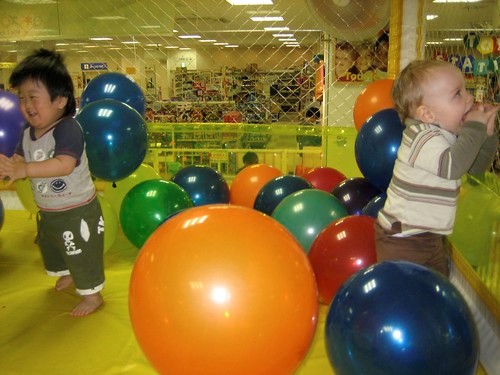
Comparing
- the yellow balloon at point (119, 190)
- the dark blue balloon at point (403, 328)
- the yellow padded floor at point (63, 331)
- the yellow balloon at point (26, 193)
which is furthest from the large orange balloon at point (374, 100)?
the yellow balloon at point (26, 193)

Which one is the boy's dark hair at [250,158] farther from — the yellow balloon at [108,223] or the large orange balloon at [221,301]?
the large orange balloon at [221,301]

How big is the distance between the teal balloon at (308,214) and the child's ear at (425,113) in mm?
781

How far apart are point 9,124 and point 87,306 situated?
1017 mm

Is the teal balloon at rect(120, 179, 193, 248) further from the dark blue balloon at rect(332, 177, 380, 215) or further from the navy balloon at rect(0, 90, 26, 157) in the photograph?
the dark blue balloon at rect(332, 177, 380, 215)

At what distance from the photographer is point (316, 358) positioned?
1566 millimetres

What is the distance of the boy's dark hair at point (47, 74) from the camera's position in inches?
66.5

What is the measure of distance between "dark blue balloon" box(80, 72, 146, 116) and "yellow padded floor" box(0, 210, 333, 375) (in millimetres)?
919

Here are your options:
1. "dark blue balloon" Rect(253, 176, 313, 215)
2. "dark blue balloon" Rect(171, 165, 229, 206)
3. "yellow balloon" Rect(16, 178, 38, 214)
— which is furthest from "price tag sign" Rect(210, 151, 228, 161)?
"yellow balloon" Rect(16, 178, 38, 214)

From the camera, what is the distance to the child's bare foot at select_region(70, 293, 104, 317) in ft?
6.07

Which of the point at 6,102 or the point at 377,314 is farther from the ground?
the point at 6,102

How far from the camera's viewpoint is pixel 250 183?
2.96m

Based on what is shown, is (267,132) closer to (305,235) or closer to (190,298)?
(305,235)

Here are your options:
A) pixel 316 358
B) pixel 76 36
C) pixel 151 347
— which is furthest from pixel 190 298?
pixel 76 36

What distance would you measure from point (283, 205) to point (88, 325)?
97 cm
